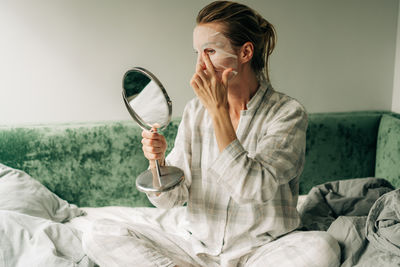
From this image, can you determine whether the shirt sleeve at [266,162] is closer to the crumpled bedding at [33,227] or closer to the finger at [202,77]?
the finger at [202,77]

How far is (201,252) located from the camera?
1.18 metres

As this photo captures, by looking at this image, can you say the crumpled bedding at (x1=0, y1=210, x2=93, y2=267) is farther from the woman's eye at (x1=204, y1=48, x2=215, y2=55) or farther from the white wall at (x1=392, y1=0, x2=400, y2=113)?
the white wall at (x1=392, y1=0, x2=400, y2=113)

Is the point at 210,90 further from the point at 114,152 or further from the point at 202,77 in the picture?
the point at 114,152

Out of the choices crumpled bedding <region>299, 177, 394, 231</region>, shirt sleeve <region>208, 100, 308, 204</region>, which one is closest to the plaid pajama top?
shirt sleeve <region>208, 100, 308, 204</region>

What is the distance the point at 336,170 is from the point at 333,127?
225 mm


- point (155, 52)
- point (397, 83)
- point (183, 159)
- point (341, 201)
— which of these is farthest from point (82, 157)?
point (397, 83)

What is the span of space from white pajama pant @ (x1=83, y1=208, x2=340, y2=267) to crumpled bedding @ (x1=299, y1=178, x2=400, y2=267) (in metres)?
0.18

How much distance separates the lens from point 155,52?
1803 millimetres

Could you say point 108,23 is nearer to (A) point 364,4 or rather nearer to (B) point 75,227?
(B) point 75,227

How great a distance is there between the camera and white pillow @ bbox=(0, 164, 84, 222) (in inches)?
61.6

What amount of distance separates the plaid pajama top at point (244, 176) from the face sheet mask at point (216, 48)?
0.16 m

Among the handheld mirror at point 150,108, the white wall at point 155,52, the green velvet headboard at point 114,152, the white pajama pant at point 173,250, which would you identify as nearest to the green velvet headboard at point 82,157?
the green velvet headboard at point 114,152

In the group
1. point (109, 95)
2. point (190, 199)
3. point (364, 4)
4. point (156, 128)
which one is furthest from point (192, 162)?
point (364, 4)

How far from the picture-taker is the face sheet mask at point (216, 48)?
1058 mm
